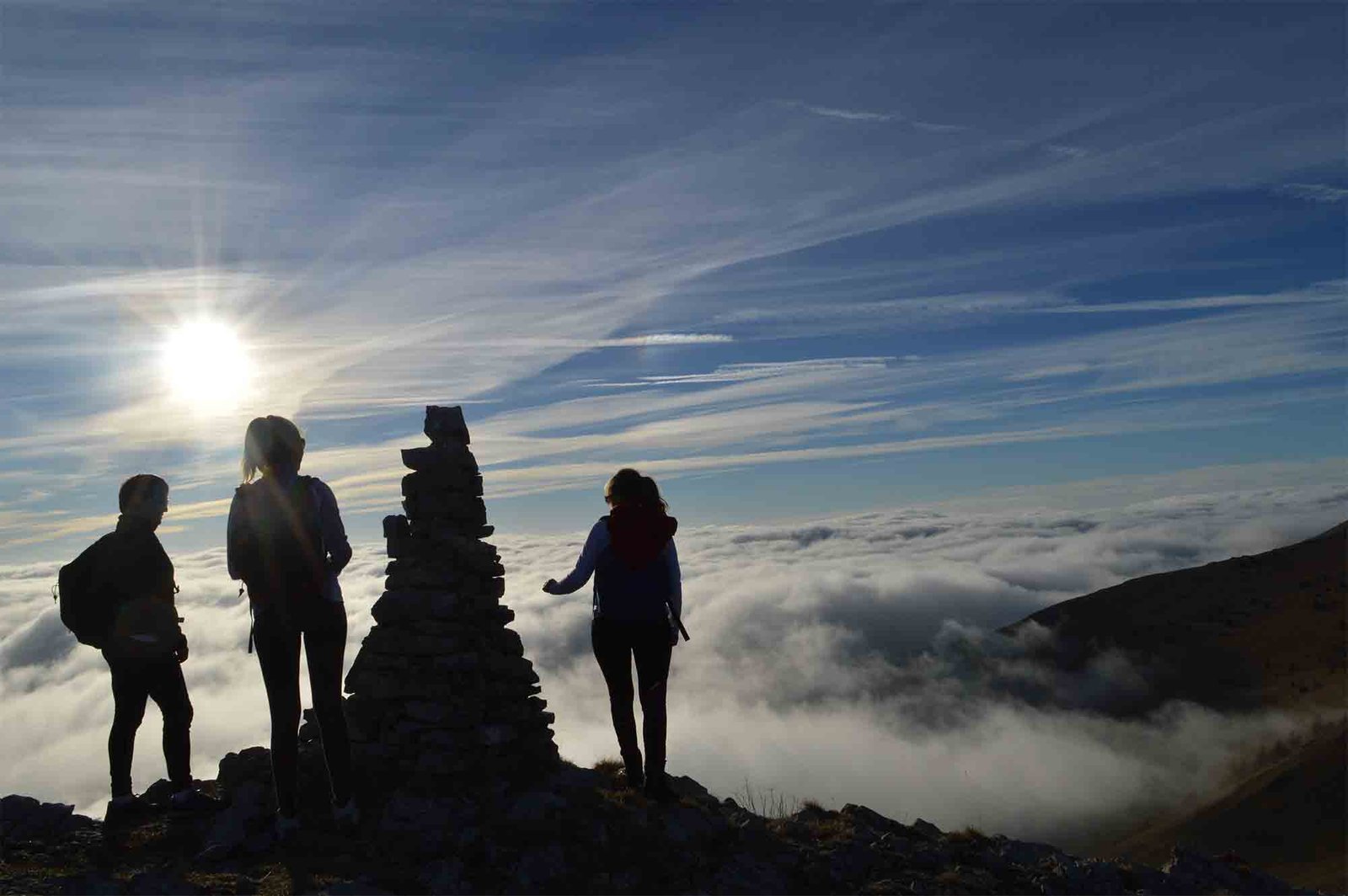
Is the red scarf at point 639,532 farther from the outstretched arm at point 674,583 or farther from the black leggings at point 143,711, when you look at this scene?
the black leggings at point 143,711

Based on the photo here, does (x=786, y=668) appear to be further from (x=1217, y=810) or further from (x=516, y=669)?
(x=516, y=669)

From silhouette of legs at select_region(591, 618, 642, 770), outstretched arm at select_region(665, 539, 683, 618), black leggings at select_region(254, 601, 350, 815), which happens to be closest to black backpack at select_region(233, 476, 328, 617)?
black leggings at select_region(254, 601, 350, 815)

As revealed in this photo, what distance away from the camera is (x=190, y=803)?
909 cm

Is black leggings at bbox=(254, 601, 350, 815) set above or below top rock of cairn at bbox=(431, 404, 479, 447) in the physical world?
below

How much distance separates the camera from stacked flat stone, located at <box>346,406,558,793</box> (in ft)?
33.0

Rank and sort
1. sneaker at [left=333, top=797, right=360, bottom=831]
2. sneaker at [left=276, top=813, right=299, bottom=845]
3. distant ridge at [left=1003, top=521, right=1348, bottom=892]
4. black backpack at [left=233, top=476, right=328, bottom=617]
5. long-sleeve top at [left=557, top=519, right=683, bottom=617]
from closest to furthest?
black backpack at [left=233, top=476, right=328, bottom=617]
sneaker at [left=276, top=813, right=299, bottom=845]
sneaker at [left=333, top=797, right=360, bottom=831]
long-sleeve top at [left=557, top=519, right=683, bottom=617]
distant ridge at [left=1003, top=521, right=1348, bottom=892]

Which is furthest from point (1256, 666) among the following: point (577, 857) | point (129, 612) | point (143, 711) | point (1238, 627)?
point (129, 612)

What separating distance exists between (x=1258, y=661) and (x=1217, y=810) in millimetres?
29654

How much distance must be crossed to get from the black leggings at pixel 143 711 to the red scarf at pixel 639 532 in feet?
14.7

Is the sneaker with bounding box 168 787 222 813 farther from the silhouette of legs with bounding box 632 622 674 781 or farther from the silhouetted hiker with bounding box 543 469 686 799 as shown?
the silhouette of legs with bounding box 632 622 674 781

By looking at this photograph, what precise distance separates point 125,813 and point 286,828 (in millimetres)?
2344

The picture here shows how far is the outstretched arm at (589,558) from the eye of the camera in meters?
8.63

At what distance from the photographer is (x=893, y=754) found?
10750cm

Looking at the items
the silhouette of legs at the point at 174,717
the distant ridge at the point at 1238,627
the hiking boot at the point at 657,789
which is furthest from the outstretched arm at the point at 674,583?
the distant ridge at the point at 1238,627
